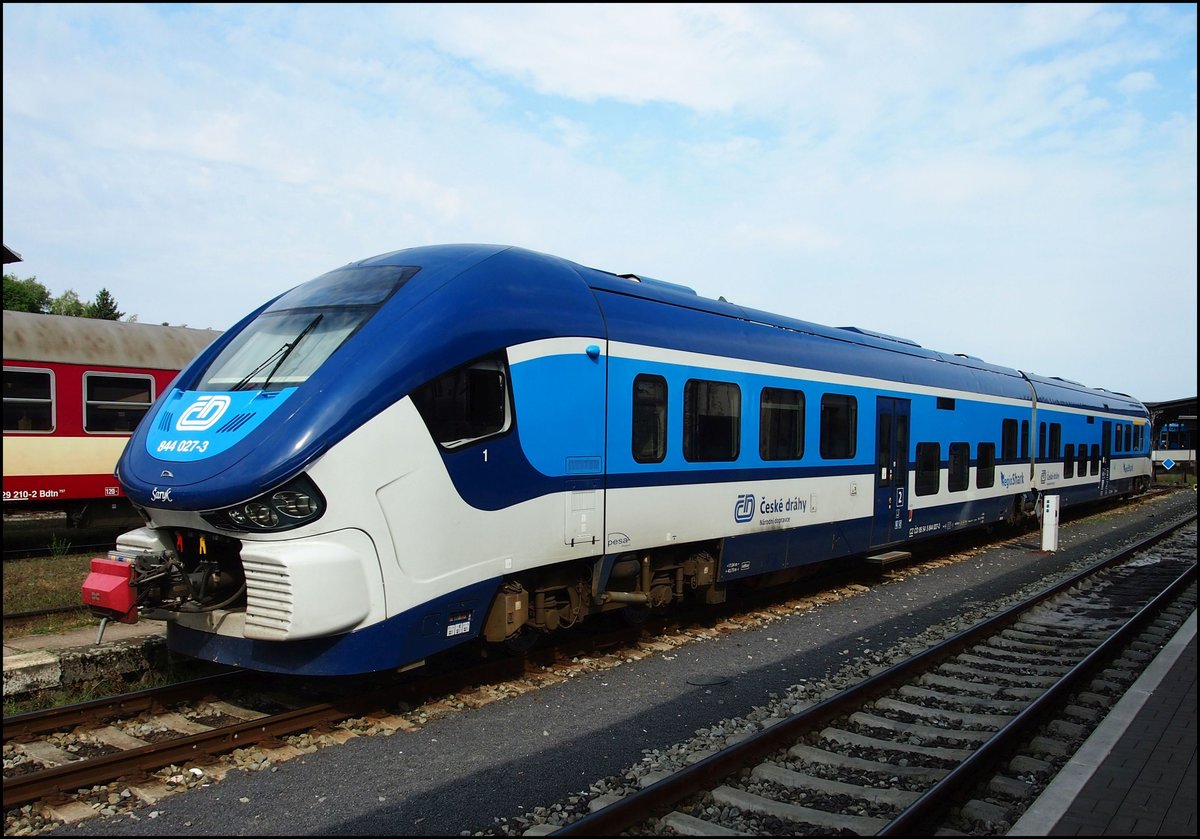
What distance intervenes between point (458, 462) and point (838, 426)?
20.1ft

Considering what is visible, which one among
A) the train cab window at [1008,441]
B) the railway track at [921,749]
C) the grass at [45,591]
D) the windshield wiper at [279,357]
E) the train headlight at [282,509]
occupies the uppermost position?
the windshield wiper at [279,357]

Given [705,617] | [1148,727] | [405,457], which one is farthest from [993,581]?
[405,457]

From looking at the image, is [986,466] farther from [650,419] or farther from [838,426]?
[650,419]

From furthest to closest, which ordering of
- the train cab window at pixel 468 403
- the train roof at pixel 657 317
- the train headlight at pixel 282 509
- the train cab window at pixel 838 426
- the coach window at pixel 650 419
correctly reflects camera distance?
the train cab window at pixel 838 426
the coach window at pixel 650 419
the train roof at pixel 657 317
the train cab window at pixel 468 403
the train headlight at pixel 282 509

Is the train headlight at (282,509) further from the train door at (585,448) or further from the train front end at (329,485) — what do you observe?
the train door at (585,448)

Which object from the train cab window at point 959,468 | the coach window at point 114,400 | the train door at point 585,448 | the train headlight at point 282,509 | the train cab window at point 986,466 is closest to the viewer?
the train headlight at point 282,509

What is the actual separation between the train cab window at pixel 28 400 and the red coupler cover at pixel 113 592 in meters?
9.36

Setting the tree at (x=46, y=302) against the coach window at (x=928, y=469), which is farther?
the tree at (x=46, y=302)

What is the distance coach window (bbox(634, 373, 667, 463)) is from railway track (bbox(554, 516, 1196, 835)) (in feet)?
8.36

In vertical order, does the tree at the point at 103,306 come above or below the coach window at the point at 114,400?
above

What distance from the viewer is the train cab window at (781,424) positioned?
932 centimetres

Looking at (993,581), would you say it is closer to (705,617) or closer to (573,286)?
(705,617)

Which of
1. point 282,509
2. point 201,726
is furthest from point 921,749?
point 201,726

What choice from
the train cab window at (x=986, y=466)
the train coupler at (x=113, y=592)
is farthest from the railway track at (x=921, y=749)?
the train cab window at (x=986, y=466)
